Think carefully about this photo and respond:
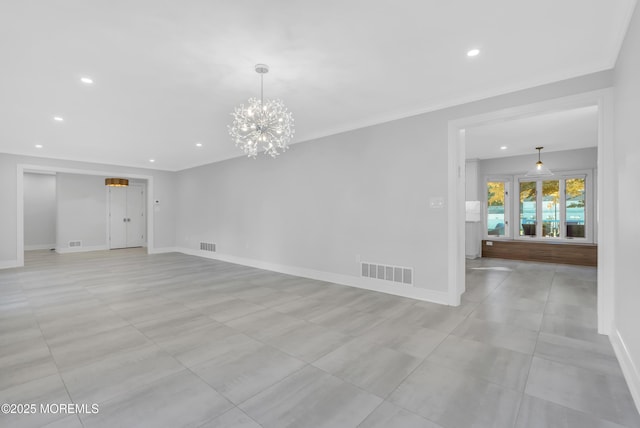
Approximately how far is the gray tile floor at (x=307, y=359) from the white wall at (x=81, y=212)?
18.9 ft

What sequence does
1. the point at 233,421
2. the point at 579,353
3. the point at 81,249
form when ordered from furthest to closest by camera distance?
the point at 81,249, the point at 579,353, the point at 233,421

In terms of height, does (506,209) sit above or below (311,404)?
above

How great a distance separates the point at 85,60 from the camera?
9.47ft

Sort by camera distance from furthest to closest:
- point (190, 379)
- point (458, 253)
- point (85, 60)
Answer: point (458, 253), point (85, 60), point (190, 379)

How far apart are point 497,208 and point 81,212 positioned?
13.1 meters

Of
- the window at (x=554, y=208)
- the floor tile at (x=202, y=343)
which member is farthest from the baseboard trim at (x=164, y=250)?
the window at (x=554, y=208)

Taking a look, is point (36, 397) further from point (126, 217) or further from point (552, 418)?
point (126, 217)

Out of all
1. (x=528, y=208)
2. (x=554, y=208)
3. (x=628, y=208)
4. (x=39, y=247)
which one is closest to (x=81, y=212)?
(x=39, y=247)

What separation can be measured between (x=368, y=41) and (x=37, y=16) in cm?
261

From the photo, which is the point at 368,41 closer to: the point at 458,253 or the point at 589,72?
the point at 589,72

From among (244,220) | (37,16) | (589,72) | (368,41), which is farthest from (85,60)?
(589,72)

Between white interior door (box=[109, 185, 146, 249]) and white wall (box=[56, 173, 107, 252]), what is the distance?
0.77 feet

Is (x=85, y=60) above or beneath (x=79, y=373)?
above

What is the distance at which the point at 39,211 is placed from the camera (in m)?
10.1
